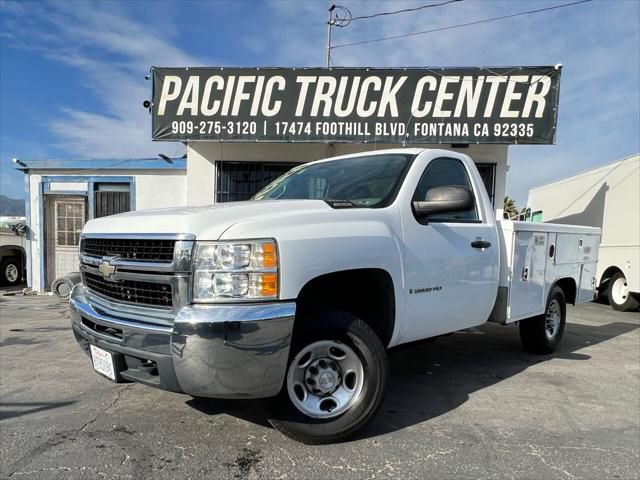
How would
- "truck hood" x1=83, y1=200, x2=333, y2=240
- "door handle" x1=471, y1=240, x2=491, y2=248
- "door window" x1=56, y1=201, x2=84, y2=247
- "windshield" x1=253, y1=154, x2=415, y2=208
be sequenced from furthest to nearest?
1. "door window" x1=56, y1=201, x2=84, y2=247
2. "door handle" x1=471, y1=240, x2=491, y2=248
3. "windshield" x1=253, y1=154, x2=415, y2=208
4. "truck hood" x1=83, y1=200, x2=333, y2=240

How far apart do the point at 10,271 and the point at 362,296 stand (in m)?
13.5

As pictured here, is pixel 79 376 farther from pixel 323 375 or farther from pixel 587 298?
pixel 587 298

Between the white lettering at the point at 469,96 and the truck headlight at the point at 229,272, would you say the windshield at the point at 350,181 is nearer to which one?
the truck headlight at the point at 229,272

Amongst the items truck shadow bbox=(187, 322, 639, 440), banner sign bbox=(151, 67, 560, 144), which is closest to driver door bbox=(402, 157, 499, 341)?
truck shadow bbox=(187, 322, 639, 440)

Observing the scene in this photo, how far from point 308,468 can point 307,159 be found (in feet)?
26.4

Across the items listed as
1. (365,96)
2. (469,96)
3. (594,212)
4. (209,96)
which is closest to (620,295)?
(594,212)

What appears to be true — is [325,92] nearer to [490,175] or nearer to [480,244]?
[490,175]

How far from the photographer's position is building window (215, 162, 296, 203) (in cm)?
1027

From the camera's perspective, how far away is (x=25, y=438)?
3127mm

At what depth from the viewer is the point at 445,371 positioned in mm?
4852

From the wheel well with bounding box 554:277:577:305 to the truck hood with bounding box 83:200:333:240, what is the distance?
4189 millimetres

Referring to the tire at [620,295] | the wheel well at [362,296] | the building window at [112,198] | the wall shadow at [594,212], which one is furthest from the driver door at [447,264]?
the building window at [112,198]

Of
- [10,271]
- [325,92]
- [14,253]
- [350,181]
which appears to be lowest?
[10,271]

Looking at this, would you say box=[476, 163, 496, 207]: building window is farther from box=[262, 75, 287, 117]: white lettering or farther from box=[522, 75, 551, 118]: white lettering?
box=[262, 75, 287, 117]: white lettering
